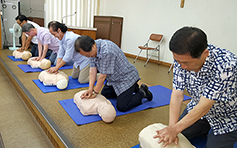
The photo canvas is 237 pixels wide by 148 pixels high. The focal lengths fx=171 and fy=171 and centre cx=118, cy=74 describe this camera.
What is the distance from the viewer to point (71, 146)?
125 centimetres

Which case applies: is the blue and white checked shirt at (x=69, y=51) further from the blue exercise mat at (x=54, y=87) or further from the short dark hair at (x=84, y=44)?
the short dark hair at (x=84, y=44)

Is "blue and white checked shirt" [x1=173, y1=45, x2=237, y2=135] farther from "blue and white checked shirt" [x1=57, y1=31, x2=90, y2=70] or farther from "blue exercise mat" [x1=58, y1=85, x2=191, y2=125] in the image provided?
"blue and white checked shirt" [x1=57, y1=31, x2=90, y2=70]

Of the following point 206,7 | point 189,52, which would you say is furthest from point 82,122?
point 206,7

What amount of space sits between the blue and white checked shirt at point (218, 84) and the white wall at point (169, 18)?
9.90 feet

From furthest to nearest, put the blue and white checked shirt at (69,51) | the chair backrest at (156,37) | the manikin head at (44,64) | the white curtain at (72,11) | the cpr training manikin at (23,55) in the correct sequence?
the white curtain at (72,11)
the chair backrest at (156,37)
the cpr training manikin at (23,55)
the manikin head at (44,64)
the blue and white checked shirt at (69,51)

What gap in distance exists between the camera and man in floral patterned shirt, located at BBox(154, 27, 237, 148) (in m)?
0.83

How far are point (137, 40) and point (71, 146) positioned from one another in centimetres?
476

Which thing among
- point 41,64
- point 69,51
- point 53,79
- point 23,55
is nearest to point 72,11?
point 23,55

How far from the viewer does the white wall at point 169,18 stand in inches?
138

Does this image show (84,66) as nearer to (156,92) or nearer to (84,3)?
(156,92)

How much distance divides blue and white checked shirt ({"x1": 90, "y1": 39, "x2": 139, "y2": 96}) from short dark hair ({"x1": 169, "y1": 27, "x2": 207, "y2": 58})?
37.7 inches

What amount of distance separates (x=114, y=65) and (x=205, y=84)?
0.96 meters

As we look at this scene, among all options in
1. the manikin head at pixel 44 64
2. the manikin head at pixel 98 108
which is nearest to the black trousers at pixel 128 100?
the manikin head at pixel 98 108

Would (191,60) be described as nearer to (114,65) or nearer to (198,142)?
(198,142)
